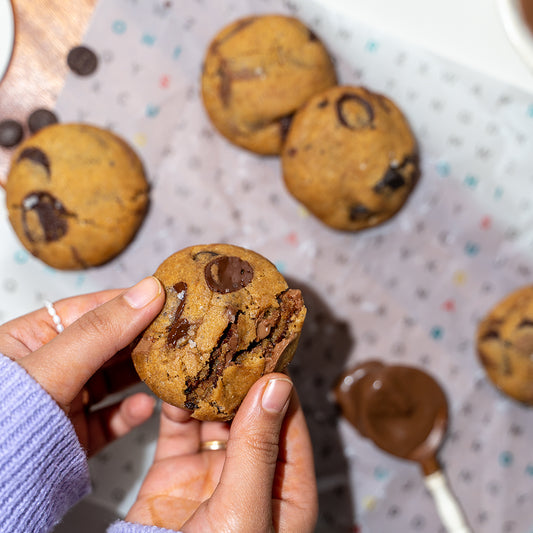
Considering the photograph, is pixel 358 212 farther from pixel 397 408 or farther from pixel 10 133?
pixel 10 133

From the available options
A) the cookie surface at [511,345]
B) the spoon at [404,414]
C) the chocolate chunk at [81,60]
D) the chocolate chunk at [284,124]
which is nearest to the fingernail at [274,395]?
the spoon at [404,414]

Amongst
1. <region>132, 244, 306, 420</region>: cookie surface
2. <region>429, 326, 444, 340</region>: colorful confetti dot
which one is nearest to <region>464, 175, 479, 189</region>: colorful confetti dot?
<region>429, 326, 444, 340</region>: colorful confetti dot

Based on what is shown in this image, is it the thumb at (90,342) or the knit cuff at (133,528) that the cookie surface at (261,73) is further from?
the knit cuff at (133,528)

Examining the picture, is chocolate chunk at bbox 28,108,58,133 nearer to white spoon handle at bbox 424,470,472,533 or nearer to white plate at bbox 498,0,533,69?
white plate at bbox 498,0,533,69

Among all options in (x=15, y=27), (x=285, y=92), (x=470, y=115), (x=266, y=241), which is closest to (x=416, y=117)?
(x=470, y=115)

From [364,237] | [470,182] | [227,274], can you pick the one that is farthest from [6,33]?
[470,182]
